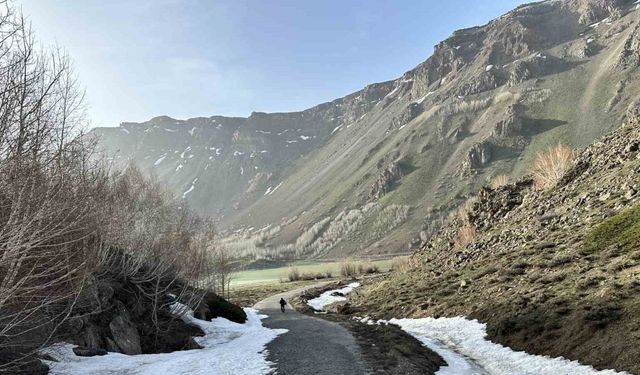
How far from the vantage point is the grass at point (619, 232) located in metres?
25.1

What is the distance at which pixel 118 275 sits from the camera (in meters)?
25.8

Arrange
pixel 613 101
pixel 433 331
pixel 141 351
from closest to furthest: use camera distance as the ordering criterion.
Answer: pixel 141 351 < pixel 433 331 < pixel 613 101

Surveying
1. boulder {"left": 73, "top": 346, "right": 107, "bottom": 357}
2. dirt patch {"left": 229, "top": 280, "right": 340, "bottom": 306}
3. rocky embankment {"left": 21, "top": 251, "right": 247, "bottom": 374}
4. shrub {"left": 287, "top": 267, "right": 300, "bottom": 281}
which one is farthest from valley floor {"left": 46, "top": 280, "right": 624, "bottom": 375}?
shrub {"left": 287, "top": 267, "right": 300, "bottom": 281}

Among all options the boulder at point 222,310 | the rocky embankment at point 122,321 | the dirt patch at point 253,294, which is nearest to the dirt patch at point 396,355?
the rocky embankment at point 122,321

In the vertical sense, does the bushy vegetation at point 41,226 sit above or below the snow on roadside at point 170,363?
above

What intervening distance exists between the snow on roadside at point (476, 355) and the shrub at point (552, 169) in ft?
97.5

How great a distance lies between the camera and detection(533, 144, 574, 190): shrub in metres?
51.5

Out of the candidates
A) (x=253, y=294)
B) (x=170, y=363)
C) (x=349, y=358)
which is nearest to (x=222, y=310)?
(x=170, y=363)

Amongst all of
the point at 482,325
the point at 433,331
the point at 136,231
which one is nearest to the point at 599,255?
the point at 482,325

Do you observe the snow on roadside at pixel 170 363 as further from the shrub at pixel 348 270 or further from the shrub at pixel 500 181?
the shrub at pixel 348 270

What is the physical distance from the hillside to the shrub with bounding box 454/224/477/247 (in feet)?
1.57

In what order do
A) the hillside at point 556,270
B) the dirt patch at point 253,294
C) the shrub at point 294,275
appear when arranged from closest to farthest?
the hillside at point 556,270
the dirt patch at point 253,294
the shrub at point 294,275

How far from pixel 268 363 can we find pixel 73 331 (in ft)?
32.7

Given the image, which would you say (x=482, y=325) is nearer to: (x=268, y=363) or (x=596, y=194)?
(x=268, y=363)
